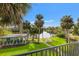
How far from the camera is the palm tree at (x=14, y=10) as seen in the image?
6.47 ft

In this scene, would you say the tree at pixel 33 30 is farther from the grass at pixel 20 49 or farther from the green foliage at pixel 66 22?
the green foliage at pixel 66 22

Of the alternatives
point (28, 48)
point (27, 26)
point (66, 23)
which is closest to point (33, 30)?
point (27, 26)

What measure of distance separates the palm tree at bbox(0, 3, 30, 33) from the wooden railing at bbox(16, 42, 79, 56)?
30 cm

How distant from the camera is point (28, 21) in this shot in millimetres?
1988

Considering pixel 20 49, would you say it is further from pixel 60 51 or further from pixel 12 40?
pixel 60 51

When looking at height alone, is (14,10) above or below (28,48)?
above

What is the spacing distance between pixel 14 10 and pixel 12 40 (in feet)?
0.93

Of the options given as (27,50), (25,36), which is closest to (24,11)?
(25,36)

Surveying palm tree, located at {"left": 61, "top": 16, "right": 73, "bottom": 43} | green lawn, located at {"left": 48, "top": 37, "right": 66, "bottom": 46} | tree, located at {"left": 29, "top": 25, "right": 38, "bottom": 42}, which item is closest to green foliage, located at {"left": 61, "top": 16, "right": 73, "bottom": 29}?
palm tree, located at {"left": 61, "top": 16, "right": 73, "bottom": 43}

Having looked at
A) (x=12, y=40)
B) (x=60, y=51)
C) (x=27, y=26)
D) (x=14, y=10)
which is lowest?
(x=60, y=51)

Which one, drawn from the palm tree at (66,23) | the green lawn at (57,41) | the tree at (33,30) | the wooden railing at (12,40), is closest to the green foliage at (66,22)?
the palm tree at (66,23)

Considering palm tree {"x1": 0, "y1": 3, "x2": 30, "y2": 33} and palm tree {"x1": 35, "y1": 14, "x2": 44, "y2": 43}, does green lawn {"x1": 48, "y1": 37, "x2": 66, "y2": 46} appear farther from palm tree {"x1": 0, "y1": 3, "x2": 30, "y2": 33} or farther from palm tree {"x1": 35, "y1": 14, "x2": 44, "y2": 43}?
palm tree {"x1": 0, "y1": 3, "x2": 30, "y2": 33}

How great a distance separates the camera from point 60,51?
6.69 feet

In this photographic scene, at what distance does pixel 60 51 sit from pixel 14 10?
1.90ft
